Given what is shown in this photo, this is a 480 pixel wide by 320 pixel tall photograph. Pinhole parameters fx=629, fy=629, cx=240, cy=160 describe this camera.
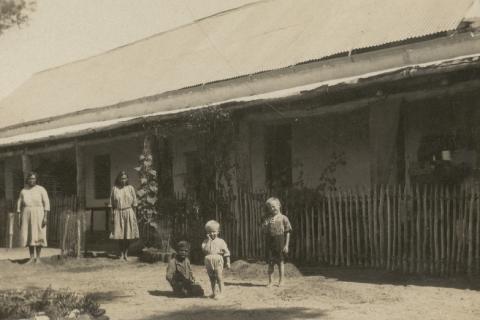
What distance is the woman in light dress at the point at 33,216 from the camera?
11938 millimetres

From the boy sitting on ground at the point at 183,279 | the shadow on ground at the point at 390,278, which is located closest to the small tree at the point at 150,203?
the shadow on ground at the point at 390,278

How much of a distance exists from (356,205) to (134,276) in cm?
370

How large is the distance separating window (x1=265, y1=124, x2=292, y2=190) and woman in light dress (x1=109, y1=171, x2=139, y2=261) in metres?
3.40

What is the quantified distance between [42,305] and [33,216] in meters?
6.67

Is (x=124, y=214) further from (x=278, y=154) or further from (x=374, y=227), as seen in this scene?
(x=374, y=227)

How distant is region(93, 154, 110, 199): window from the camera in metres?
19.2

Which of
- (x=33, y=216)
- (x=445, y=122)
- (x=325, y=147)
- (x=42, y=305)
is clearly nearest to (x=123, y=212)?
(x=33, y=216)

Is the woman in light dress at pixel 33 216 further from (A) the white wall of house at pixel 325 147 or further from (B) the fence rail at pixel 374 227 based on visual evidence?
(A) the white wall of house at pixel 325 147

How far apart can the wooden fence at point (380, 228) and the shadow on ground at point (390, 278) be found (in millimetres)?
106

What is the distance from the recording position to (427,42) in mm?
12250

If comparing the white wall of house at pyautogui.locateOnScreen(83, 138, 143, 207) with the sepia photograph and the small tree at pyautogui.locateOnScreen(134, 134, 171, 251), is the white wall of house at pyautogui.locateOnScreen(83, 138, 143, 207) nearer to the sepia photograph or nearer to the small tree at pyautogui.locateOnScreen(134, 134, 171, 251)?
the sepia photograph

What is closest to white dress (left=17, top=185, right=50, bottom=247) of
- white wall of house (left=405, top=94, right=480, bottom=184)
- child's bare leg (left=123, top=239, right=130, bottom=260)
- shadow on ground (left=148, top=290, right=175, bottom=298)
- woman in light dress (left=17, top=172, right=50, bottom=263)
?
woman in light dress (left=17, top=172, right=50, bottom=263)

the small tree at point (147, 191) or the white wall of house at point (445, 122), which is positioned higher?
the white wall of house at point (445, 122)

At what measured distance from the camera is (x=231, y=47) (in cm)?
1741
